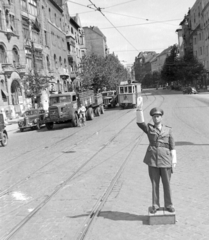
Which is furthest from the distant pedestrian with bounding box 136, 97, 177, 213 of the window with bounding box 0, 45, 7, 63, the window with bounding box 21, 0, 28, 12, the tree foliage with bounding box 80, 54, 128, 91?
the tree foliage with bounding box 80, 54, 128, 91

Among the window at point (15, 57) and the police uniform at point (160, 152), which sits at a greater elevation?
the window at point (15, 57)

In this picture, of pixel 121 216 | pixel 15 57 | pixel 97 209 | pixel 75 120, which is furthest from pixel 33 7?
pixel 121 216

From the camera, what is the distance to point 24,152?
12.5 metres

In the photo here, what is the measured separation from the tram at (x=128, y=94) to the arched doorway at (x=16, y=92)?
10.8 meters

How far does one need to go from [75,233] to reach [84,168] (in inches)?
164

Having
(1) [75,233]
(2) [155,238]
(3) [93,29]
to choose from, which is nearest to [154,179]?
(2) [155,238]

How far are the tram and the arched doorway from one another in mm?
10849

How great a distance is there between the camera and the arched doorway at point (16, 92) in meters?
33.1

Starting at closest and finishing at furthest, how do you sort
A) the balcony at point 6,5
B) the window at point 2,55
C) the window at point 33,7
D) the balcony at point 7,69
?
the balcony at point 7,69 → the window at point 2,55 → the balcony at point 6,5 → the window at point 33,7

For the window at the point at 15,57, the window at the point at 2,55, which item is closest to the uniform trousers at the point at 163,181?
the window at the point at 2,55

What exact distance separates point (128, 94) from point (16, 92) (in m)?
12.0

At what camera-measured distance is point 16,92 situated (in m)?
33.8

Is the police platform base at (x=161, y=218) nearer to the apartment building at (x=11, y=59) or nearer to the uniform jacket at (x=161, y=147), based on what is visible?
the uniform jacket at (x=161, y=147)

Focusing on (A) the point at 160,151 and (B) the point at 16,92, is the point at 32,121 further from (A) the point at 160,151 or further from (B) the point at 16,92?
(A) the point at 160,151
